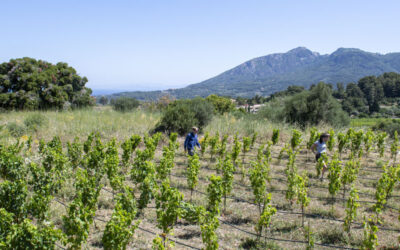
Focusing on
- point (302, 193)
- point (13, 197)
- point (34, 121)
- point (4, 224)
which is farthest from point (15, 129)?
point (302, 193)

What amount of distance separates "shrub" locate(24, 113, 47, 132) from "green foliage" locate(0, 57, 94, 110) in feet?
15.9

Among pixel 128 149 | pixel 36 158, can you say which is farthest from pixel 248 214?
pixel 36 158

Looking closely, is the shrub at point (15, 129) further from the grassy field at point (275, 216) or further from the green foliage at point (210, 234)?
the green foliage at point (210, 234)

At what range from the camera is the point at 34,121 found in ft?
35.3

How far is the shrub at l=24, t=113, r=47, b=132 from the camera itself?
10.5 m

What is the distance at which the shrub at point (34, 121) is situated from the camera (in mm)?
10523

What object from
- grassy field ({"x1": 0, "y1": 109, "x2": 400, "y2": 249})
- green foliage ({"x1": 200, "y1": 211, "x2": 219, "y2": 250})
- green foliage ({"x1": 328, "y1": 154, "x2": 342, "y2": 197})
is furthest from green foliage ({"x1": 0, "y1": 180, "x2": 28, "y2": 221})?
green foliage ({"x1": 328, "y1": 154, "x2": 342, "y2": 197})

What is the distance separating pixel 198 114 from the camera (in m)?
13.2

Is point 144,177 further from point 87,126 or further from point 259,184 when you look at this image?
point 87,126

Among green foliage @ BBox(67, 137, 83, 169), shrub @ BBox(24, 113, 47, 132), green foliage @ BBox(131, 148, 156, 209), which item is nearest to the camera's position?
green foliage @ BBox(131, 148, 156, 209)

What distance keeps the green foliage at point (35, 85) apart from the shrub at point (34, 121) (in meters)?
4.85

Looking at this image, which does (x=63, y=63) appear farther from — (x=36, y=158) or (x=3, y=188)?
(x=3, y=188)

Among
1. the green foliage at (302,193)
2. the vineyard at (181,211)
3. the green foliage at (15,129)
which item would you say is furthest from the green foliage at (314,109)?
the green foliage at (15,129)

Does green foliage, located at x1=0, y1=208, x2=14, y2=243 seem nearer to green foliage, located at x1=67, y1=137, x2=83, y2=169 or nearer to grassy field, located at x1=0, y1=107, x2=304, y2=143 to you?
green foliage, located at x1=67, y1=137, x2=83, y2=169
